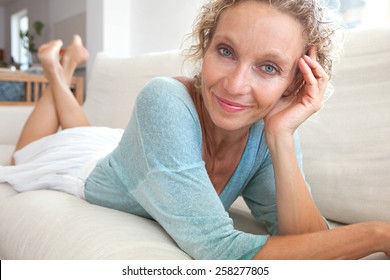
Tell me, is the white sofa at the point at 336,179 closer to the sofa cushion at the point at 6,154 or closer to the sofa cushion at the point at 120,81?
the sofa cushion at the point at 6,154

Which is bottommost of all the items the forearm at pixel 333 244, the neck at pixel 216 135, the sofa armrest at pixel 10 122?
the sofa armrest at pixel 10 122

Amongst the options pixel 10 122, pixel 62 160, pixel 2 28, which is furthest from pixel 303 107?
pixel 2 28

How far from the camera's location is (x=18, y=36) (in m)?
8.38

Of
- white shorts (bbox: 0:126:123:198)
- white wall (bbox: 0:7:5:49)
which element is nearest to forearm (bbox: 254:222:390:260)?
white shorts (bbox: 0:126:123:198)

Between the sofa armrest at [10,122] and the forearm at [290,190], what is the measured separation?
1.70m

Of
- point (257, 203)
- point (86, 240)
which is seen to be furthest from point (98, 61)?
point (86, 240)

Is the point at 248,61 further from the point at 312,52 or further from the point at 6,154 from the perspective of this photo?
the point at 6,154

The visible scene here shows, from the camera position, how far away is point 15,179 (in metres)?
1.35

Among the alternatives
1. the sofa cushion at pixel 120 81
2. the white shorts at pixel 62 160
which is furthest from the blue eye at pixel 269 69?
the sofa cushion at pixel 120 81

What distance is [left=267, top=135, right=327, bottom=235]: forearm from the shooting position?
3.01 ft

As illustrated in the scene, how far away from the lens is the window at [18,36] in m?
8.06

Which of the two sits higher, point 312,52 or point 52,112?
point 312,52

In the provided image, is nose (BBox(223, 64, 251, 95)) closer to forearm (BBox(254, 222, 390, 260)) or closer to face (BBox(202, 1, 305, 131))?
face (BBox(202, 1, 305, 131))

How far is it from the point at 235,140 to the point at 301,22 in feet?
0.93
